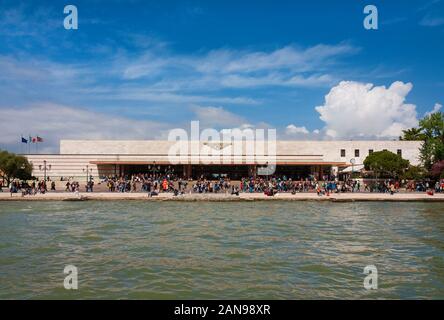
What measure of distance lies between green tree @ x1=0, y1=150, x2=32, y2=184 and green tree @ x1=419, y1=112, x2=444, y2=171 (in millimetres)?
51166

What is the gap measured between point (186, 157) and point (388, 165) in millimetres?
28166

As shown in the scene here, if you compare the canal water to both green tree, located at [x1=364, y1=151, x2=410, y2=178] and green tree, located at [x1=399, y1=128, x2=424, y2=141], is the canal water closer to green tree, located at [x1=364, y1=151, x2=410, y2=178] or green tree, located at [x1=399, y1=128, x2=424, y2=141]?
green tree, located at [x1=364, y1=151, x2=410, y2=178]

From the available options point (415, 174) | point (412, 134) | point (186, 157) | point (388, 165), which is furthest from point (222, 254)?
point (412, 134)

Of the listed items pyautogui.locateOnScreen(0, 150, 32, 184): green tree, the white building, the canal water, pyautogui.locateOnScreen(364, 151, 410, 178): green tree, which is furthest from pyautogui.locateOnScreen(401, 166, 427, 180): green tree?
pyautogui.locateOnScreen(0, 150, 32, 184): green tree

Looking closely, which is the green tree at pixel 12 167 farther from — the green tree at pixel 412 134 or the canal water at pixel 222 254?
the green tree at pixel 412 134

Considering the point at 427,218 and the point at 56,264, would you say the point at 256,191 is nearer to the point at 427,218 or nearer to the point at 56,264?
the point at 427,218

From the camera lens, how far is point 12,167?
50.7 meters

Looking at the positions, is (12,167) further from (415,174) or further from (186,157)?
(415,174)

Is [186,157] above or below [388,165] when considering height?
above

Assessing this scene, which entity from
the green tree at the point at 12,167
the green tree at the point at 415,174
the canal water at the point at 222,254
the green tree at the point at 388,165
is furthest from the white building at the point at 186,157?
the canal water at the point at 222,254

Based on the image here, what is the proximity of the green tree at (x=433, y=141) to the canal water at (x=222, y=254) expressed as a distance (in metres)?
30.8

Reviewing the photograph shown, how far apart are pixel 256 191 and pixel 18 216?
2283 centimetres
